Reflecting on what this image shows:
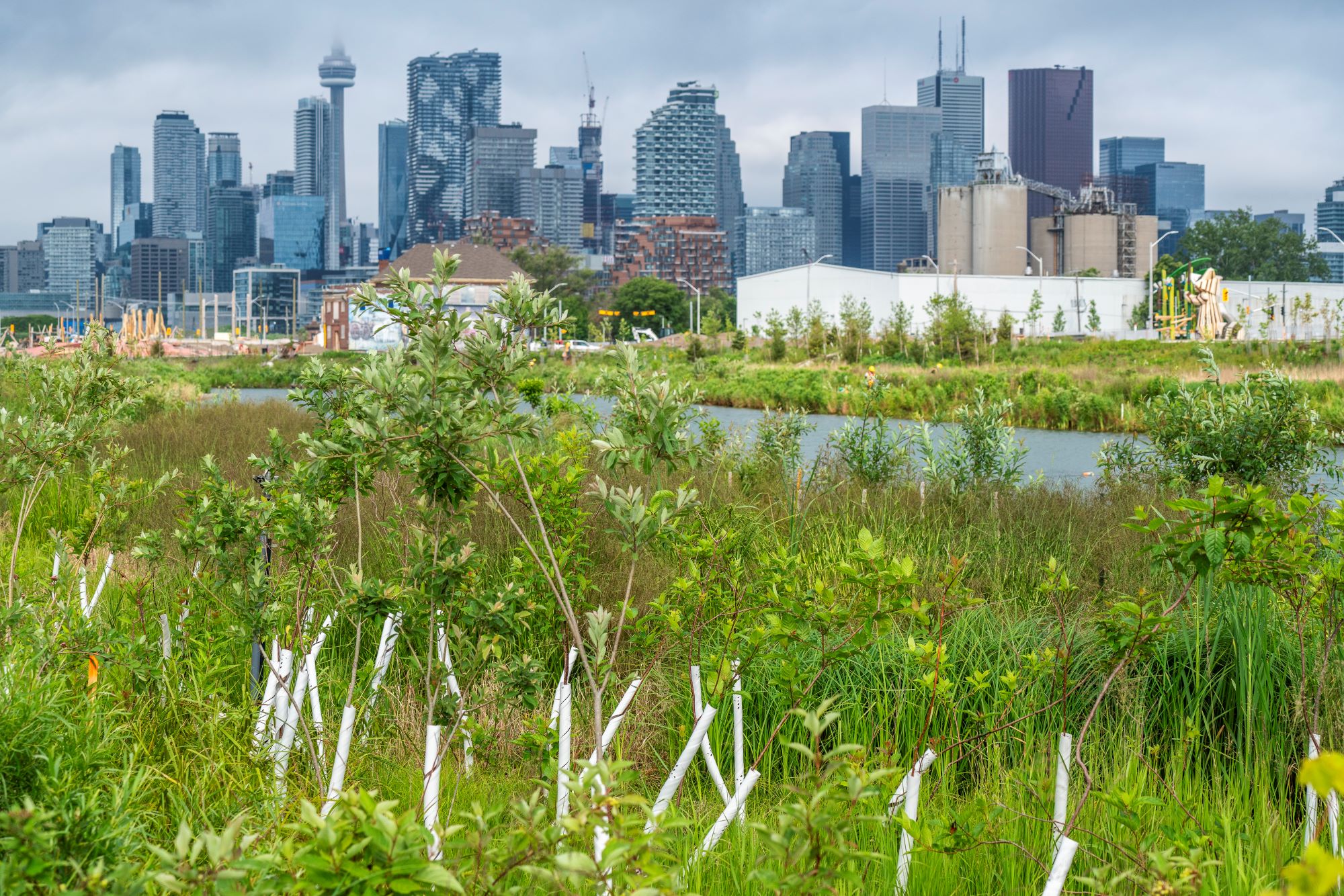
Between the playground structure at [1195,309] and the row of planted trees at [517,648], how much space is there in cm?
2918

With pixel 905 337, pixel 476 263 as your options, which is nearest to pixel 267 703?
pixel 905 337

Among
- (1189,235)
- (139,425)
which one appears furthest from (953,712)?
(1189,235)

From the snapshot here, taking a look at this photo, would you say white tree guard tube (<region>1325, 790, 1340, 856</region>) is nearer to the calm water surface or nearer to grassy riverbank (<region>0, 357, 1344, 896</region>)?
grassy riverbank (<region>0, 357, 1344, 896</region>)

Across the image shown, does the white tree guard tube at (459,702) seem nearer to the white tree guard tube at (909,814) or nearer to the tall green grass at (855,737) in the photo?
the tall green grass at (855,737)

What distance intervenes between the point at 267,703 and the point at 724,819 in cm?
190

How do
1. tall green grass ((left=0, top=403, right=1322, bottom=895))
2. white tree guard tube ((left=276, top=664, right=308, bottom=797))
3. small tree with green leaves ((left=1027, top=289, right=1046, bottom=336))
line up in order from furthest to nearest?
small tree with green leaves ((left=1027, top=289, right=1046, bottom=336))
white tree guard tube ((left=276, top=664, right=308, bottom=797))
tall green grass ((left=0, top=403, right=1322, bottom=895))

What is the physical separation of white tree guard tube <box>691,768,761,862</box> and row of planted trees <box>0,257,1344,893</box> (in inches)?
0.6

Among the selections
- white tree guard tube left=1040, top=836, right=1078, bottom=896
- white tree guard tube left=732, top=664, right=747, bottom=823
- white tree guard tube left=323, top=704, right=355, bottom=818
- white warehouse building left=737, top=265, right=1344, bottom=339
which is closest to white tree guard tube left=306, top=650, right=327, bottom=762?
white tree guard tube left=323, top=704, right=355, bottom=818

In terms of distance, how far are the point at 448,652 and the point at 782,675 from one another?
1337 mm

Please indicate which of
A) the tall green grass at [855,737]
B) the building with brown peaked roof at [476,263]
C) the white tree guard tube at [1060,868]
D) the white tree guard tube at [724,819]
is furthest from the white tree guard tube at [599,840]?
the building with brown peaked roof at [476,263]

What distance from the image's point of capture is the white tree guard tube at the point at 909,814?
10.5ft

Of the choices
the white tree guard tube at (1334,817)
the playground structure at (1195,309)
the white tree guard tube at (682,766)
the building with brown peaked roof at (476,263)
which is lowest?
the white tree guard tube at (1334,817)

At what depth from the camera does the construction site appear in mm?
120938

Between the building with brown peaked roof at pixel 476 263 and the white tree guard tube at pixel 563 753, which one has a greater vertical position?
the building with brown peaked roof at pixel 476 263
